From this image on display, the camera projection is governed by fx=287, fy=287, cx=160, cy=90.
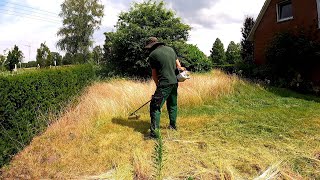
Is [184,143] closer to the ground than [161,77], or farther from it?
closer to the ground

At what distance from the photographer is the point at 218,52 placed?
1818 inches

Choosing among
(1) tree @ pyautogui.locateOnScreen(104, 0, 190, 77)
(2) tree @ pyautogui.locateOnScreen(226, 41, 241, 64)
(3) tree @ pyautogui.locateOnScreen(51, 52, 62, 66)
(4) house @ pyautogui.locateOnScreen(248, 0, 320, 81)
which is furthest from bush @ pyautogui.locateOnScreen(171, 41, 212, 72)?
(3) tree @ pyautogui.locateOnScreen(51, 52, 62, 66)

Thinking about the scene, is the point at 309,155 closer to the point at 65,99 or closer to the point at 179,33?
the point at 65,99

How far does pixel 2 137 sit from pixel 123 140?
2.11 m

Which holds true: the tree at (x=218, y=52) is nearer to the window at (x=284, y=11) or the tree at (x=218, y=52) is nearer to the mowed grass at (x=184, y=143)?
the window at (x=284, y=11)

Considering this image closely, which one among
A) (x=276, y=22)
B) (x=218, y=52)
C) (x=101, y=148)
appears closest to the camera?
(x=101, y=148)

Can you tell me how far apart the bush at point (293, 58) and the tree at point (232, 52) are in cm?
2607

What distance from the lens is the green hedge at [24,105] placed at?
15.8 feet

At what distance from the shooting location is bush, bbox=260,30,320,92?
41.8 ft

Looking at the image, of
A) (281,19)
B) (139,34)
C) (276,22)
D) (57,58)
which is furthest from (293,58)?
(57,58)

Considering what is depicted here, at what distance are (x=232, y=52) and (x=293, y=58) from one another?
31.4 m

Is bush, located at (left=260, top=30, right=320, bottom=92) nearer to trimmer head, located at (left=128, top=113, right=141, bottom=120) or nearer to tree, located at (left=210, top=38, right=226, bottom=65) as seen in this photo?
trimmer head, located at (left=128, top=113, right=141, bottom=120)

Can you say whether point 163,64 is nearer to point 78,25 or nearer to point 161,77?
point 161,77

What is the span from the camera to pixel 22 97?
5.38 metres
